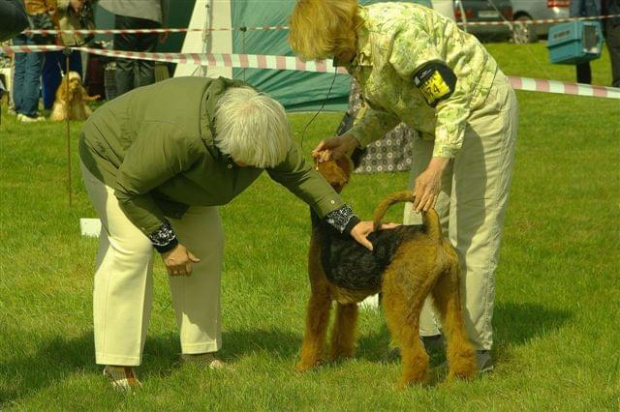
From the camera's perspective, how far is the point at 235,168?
4.33 metres

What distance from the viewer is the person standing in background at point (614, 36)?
13.4 m

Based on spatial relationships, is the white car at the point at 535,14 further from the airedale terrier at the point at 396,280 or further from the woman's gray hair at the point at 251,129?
the woman's gray hair at the point at 251,129

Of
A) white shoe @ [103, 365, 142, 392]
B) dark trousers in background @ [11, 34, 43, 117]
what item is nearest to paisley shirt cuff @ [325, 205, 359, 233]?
white shoe @ [103, 365, 142, 392]

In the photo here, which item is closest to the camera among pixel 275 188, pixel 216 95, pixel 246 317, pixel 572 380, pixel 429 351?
pixel 216 95

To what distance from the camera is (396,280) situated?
4.36 meters

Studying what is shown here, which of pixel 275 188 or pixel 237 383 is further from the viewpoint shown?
pixel 275 188

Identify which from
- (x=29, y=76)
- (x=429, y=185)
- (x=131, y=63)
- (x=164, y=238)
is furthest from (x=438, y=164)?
(x=29, y=76)

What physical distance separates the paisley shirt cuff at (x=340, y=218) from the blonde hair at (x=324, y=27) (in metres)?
0.66

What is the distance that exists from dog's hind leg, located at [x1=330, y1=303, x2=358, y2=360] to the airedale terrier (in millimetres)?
140

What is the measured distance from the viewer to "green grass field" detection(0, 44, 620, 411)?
14.5 ft

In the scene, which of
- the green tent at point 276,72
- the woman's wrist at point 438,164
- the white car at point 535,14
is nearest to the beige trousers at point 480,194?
the woman's wrist at point 438,164

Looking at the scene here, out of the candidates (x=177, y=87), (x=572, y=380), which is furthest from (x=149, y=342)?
(x=572, y=380)

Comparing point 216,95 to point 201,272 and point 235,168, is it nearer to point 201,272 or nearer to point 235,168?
point 235,168

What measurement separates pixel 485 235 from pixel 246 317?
1586 millimetres
